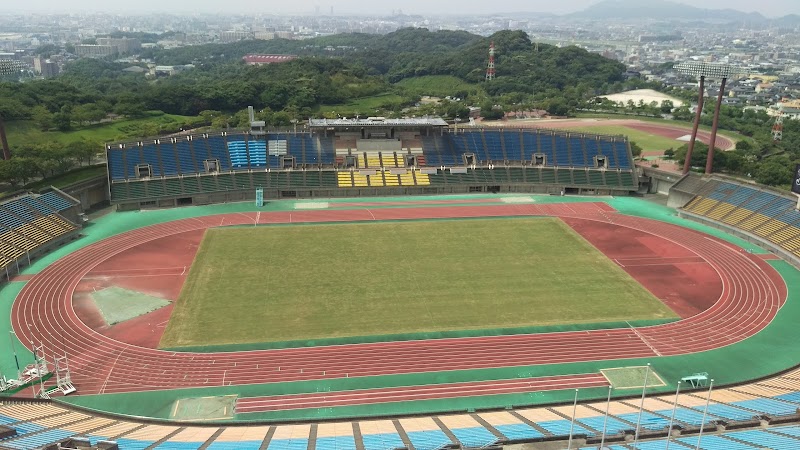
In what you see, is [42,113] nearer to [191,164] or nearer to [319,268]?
[191,164]

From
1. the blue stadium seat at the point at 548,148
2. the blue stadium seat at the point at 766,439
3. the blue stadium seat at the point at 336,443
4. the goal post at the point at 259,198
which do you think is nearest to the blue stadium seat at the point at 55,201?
the goal post at the point at 259,198

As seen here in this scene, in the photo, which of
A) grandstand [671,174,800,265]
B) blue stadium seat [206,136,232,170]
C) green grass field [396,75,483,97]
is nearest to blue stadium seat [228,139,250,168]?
blue stadium seat [206,136,232,170]

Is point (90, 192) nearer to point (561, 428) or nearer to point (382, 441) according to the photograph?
point (382, 441)

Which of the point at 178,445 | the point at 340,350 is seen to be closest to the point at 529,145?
the point at 340,350

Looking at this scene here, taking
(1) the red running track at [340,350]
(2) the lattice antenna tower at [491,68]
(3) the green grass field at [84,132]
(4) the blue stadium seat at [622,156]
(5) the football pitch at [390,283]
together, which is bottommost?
(1) the red running track at [340,350]

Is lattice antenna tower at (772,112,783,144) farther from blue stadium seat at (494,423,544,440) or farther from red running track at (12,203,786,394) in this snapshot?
blue stadium seat at (494,423,544,440)

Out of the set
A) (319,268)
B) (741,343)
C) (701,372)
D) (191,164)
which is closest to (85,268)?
(319,268)

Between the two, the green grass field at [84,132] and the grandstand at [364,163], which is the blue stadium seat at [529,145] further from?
the green grass field at [84,132]
